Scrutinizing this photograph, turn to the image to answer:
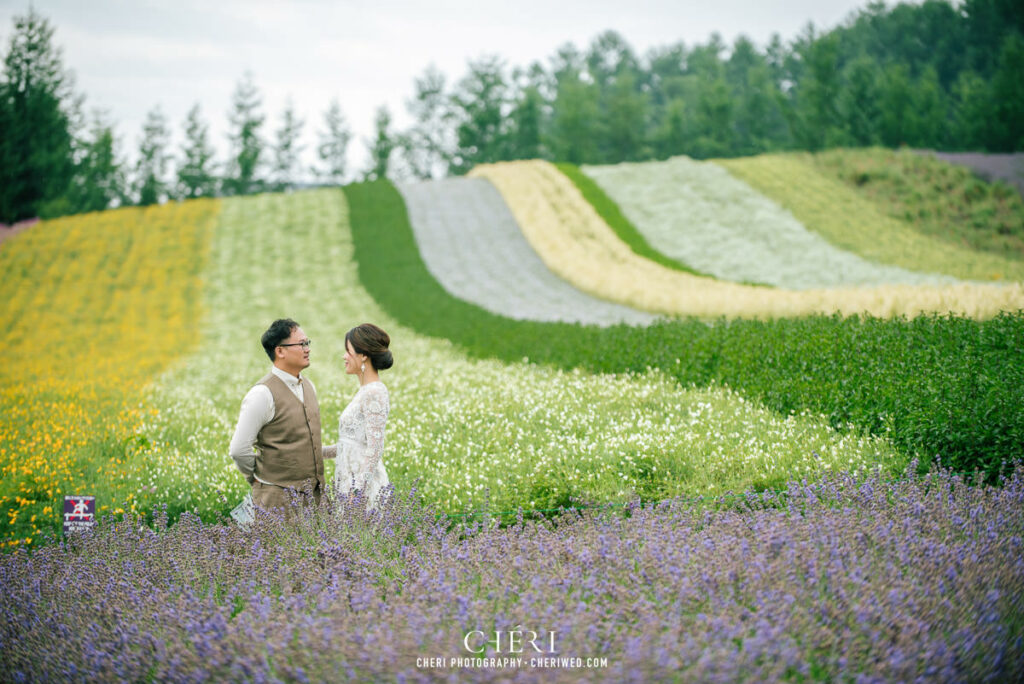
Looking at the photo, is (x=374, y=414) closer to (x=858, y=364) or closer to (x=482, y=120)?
(x=858, y=364)

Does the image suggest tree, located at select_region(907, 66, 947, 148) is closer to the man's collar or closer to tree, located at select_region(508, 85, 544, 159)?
tree, located at select_region(508, 85, 544, 159)

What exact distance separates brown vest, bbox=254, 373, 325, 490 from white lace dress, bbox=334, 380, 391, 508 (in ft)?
0.65

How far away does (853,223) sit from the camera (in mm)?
28016

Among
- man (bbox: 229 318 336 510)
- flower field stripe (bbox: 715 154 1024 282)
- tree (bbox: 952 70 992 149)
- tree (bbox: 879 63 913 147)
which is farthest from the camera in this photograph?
tree (bbox: 879 63 913 147)

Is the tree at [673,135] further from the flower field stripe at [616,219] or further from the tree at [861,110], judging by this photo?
the flower field stripe at [616,219]

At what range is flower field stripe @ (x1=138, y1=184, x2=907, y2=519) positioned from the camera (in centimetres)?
632

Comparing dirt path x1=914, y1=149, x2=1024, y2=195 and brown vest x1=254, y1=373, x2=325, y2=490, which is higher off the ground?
dirt path x1=914, y1=149, x2=1024, y2=195

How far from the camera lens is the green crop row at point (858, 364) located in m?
6.20

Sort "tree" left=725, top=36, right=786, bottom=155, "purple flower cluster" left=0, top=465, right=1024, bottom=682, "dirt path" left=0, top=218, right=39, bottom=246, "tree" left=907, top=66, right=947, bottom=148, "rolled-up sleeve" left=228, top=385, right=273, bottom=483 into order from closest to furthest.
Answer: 1. "purple flower cluster" left=0, top=465, right=1024, bottom=682
2. "rolled-up sleeve" left=228, top=385, right=273, bottom=483
3. "dirt path" left=0, top=218, right=39, bottom=246
4. "tree" left=907, top=66, right=947, bottom=148
5. "tree" left=725, top=36, right=786, bottom=155

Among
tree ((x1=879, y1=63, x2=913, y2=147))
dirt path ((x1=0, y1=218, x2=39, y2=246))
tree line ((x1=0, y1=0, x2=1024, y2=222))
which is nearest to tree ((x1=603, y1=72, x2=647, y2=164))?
tree line ((x1=0, y1=0, x2=1024, y2=222))

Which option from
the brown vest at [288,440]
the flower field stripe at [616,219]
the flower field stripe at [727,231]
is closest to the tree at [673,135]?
the flower field stripe at [727,231]

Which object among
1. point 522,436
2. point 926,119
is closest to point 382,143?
Result: point 926,119

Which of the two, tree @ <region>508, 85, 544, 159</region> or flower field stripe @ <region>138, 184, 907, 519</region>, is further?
tree @ <region>508, 85, 544, 159</region>

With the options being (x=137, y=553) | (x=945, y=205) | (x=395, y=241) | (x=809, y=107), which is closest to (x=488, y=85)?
(x=809, y=107)
